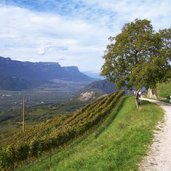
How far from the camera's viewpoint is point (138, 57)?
54.0 m

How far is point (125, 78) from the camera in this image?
182 feet

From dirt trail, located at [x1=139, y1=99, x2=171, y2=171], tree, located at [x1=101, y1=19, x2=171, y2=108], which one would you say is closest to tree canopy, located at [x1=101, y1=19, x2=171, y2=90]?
tree, located at [x1=101, y1=19, x2=171, y2=108]

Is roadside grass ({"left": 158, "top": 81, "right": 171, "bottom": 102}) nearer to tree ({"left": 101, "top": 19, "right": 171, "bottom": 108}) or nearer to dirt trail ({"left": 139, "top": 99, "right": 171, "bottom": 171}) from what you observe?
tree ({"left": 101, "top": 19, "right": 171, "bottom": 108})

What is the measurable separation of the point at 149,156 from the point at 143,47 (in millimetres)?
34199

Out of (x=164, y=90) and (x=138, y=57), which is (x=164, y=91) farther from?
(x=138, y=57)

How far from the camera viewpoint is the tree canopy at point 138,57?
5103 centimetres

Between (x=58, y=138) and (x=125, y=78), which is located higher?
(x=125, y=78)

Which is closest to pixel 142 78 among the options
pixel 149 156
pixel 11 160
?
pixel 11 160

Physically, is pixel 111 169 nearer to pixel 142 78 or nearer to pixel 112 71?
pixel 142 78

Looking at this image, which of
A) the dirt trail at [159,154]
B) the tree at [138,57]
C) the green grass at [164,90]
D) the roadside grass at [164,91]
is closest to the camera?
the dirt trail at [159,154]

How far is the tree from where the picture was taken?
5103 centimetres

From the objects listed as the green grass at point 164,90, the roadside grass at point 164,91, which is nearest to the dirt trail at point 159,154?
the roadside grass at point 164,91

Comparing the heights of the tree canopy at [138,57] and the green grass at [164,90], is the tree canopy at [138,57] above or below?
above

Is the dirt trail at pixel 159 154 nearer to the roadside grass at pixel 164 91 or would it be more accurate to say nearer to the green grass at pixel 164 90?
the roadside grass at pixel 164 91
